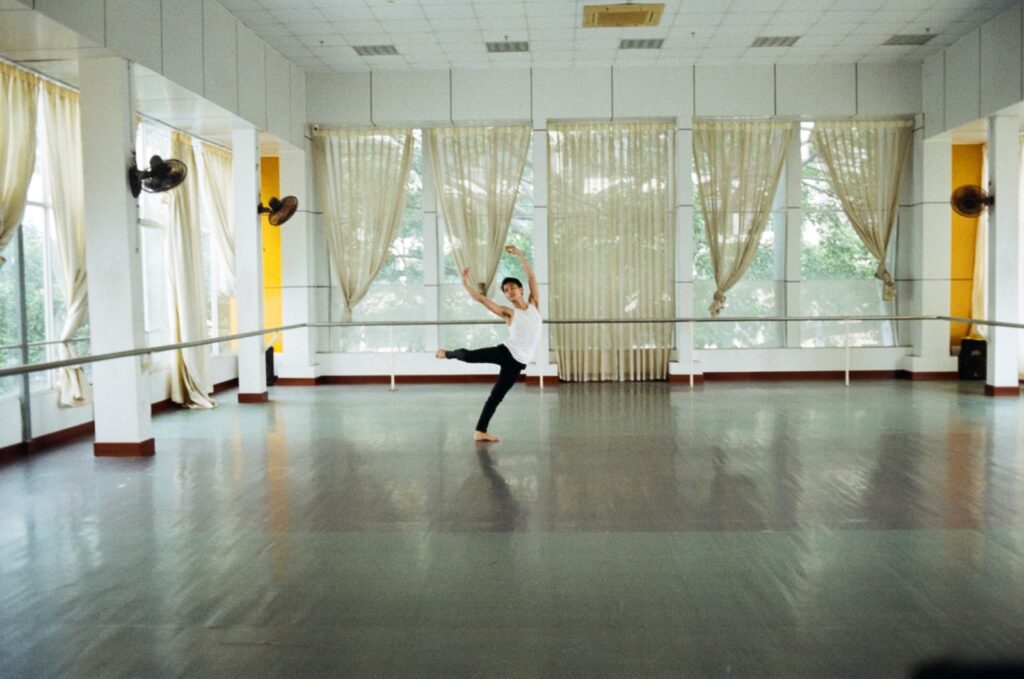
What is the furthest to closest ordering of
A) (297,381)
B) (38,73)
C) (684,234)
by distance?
1. (297,381)
2. (684,234)
3. (38,73)

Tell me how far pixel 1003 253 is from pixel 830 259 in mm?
2425

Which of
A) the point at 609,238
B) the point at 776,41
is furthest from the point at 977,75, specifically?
the point at 609,238

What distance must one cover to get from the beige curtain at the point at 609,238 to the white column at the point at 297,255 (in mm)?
3370

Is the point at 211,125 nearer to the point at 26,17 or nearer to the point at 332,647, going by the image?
the point at 26,17

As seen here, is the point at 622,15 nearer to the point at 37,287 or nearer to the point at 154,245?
the point at 154,245

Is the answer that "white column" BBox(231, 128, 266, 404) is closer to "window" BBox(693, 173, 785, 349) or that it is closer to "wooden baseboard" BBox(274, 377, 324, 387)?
"wooden baseboard" BBox(274, 377, 324, 387)

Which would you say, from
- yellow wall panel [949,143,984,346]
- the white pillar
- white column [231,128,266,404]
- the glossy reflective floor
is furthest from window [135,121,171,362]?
yellow wall panel [949,143,984,346]

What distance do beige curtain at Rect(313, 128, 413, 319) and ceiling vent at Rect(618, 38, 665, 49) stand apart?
3.26 meters

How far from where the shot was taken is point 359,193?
1215 cm

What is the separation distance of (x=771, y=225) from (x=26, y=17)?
9479 mm

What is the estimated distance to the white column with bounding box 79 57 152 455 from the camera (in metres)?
7.00

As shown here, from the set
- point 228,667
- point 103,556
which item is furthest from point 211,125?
point 228,667

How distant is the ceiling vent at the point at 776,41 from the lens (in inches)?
412

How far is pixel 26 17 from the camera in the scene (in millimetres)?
5816
